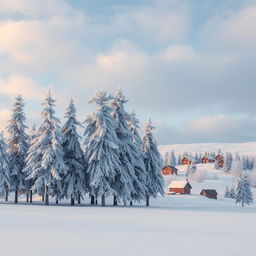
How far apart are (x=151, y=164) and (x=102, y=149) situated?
1105cm

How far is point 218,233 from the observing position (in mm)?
16625

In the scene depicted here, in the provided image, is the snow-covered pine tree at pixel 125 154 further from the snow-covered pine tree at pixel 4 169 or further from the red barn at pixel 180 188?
the red barn at pixel 180 188

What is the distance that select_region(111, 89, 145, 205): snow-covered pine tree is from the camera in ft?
131

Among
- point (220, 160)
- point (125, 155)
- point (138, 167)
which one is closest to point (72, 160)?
point (125, 155)

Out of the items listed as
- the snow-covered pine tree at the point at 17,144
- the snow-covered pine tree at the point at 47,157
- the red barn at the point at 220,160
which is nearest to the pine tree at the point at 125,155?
the snow-covered pine tree at the point at 47,157

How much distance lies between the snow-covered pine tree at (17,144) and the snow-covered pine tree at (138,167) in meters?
14.7

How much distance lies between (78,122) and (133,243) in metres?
30.7

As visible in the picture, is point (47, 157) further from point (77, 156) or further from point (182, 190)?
point (182, 190)

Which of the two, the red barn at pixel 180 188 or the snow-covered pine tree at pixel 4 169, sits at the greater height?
the snow-covered pine tree at pixel 4 169

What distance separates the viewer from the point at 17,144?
1762 inches

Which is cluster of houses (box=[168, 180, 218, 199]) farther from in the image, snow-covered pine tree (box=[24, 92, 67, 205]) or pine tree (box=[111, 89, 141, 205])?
snow-covered pine tree (box=[24, 92, 67, 205])

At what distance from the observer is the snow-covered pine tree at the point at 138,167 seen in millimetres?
42688

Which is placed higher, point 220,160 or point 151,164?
point 220,160

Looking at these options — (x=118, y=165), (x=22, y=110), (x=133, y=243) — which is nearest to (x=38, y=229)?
(x=133, y=243)
